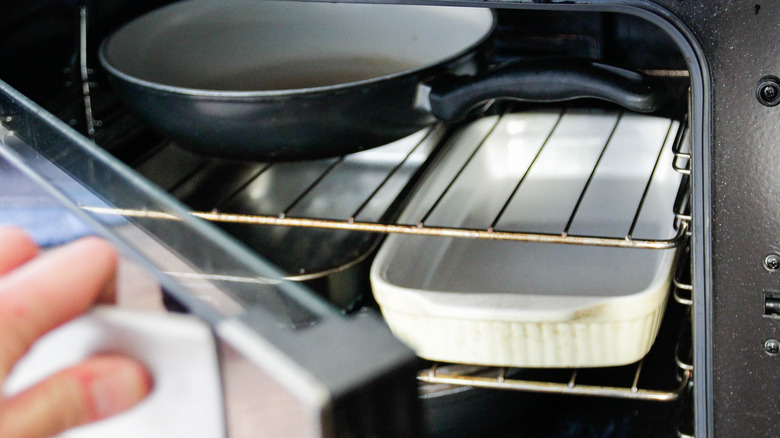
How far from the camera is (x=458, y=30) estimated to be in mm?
872

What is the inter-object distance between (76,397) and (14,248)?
2.6 inches

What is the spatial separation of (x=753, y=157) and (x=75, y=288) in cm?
47

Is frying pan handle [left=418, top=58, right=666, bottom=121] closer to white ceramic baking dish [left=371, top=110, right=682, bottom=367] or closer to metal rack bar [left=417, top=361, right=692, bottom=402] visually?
white ceramic baking dish [left=371, top=110, right=682, bottom=367]

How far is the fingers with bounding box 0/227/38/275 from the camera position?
0.94 ft

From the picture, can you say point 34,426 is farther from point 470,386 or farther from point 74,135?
point 470,386

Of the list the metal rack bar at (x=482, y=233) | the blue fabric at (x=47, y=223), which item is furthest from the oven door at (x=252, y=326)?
the metal rack bar at (x=482, y=233)

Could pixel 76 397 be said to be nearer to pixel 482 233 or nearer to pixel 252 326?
pixel 252 326

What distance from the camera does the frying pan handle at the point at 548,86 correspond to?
25.2 inches

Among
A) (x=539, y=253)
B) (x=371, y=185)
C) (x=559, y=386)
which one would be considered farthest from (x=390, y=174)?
(x=559, y=386)

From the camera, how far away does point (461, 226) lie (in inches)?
35.2

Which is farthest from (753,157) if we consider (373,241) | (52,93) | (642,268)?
(52,93)

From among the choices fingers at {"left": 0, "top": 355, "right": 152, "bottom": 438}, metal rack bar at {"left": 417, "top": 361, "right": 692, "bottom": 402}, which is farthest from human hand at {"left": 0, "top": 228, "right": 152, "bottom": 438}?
metal rack bar at {"left": 417, "top": 361, "right": 692, "bottom": 402}

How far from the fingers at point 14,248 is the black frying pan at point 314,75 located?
1.34 feet

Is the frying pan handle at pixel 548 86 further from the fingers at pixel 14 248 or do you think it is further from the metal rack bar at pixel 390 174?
the fingers at pixel 14 248
